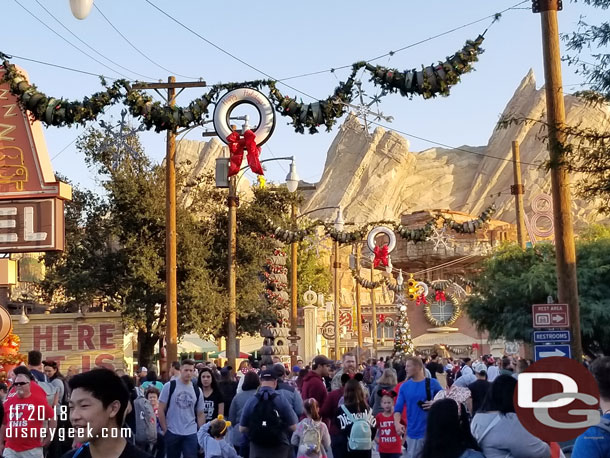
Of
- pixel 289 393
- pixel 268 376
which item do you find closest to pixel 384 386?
pixel 289 393

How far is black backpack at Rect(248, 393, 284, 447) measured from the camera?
38.4 ft

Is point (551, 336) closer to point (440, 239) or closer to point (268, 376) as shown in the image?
point (268, 376)

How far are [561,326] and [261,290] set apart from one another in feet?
84.1

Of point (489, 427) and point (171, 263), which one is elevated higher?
point (171, 263)

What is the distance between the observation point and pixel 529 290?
34.8m

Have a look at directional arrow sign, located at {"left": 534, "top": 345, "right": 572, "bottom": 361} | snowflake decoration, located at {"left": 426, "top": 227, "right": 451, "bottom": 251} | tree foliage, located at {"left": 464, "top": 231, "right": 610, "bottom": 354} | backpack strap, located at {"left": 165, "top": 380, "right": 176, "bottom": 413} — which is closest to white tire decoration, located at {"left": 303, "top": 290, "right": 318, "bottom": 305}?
tree foliage, located at {"left": 464, "top": 231, "right": 610, "bottom": 354}

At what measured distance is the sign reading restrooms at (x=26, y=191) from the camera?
2328cm

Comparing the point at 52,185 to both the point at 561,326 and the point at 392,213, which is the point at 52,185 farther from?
the point at 392,213

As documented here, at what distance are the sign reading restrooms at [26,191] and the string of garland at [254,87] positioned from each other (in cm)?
563

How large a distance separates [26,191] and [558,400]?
63.1 ft

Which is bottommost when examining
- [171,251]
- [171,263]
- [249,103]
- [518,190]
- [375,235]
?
[171,263]

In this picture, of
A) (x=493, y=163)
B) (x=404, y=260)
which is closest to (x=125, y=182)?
(x=404, y=260)

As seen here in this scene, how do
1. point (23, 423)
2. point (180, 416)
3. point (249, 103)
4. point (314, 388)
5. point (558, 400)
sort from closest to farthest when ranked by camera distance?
point (558, 400) → point (23, 423) → point (180, 416) → point (314, 388) → point (249, 103)

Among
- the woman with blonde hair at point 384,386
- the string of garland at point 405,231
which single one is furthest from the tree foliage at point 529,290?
the woman with blonde hair at point 384,386
